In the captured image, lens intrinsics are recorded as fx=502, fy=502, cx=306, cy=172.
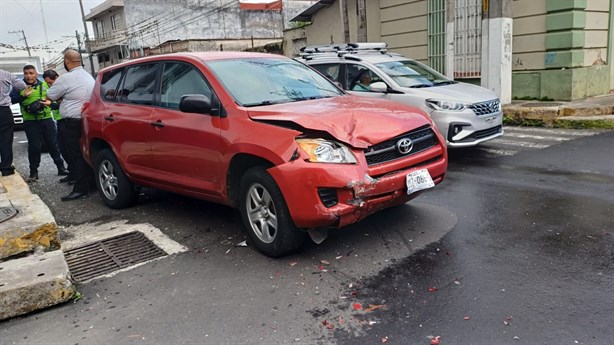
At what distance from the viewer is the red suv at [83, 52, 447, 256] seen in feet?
12.9

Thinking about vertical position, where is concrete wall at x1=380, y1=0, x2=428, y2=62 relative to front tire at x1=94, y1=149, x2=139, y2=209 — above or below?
above

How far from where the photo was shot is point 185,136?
4.91m

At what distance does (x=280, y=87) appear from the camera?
16.5ft

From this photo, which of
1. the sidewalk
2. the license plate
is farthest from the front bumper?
the sidewalk

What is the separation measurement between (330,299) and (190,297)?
1.06 metres

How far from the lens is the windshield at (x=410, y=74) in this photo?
8555 millimetres

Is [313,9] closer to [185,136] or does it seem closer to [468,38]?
[468,38]

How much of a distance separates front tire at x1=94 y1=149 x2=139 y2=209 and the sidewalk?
343 inches

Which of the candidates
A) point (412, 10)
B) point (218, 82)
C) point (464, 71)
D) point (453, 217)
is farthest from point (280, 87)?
point (412, 10)

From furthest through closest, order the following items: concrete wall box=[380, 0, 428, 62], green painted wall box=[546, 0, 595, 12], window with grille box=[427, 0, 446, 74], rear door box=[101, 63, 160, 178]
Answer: concrete wall box=[380, 0, 428, 62]
window with grille box=[427, 0, 446, 74]
green painted wall box=[546, 0, 595, 12]
rear door box=[101, 63, 160, 178]

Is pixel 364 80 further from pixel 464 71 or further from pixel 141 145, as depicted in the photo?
pixel 464 71

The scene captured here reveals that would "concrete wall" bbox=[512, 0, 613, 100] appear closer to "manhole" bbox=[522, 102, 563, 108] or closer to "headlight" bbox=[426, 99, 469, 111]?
"manhole" bbox=[522, 102, 563, 108]

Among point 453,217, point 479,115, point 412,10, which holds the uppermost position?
point 412,10

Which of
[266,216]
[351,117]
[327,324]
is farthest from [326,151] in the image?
[327,324]
